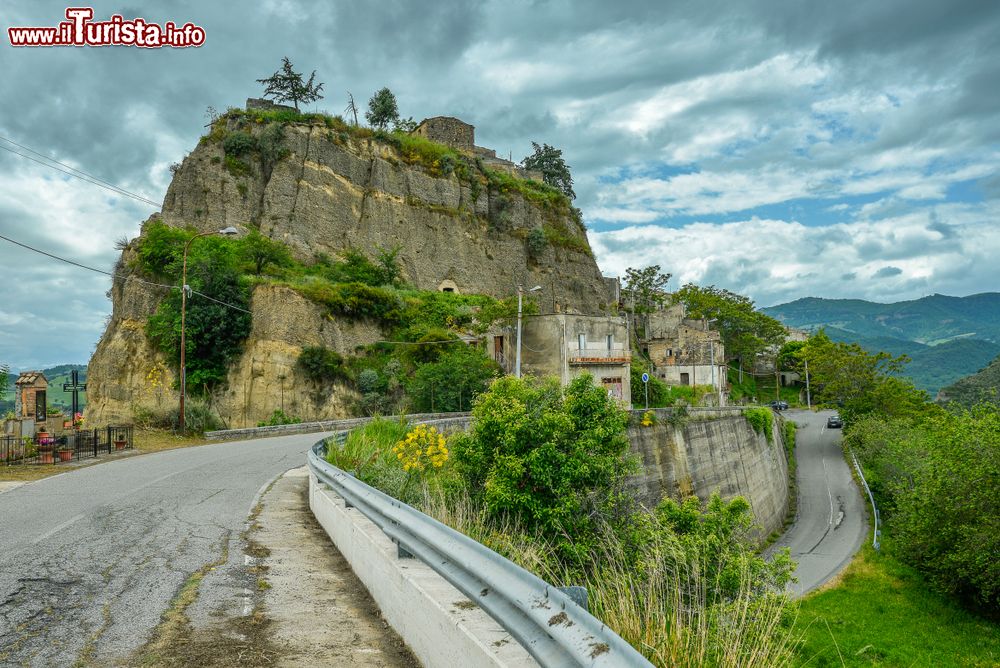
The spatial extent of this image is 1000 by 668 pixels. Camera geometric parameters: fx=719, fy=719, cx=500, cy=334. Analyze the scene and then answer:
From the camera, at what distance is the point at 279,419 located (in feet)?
117

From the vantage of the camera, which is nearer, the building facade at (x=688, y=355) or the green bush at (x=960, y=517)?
the green bush at (x=960, y=517)

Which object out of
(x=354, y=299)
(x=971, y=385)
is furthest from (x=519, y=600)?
(x=971, y=385)

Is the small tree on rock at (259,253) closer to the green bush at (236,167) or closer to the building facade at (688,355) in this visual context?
the green bush at (236,167)

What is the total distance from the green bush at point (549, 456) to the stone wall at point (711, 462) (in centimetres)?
1265

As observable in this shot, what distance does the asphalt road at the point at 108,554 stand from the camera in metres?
5.20

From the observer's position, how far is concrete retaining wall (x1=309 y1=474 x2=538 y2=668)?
142 inches

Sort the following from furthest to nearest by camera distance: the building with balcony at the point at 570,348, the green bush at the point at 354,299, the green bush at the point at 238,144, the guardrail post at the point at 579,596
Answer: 1. the green bush at the point at 238,144
2. the building with balcony at the point at 570,348
3. the green bush at the point at 354,299
4. the guardrail post at the point at 579,596

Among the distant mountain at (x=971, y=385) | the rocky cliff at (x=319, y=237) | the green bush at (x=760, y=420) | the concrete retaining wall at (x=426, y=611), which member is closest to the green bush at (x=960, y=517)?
the green bush at (x=760, y=420)

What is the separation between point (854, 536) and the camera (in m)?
36.5

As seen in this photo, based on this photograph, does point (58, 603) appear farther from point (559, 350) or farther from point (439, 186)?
point (439, 186)

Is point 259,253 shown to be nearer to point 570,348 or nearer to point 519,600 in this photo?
point 570,348

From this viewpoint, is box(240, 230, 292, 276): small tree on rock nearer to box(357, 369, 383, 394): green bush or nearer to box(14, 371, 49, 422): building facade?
box(357, 369, 383, 394): green bush

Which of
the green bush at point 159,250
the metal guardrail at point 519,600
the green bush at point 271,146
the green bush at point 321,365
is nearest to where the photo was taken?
the metal guardrail at point 519,600

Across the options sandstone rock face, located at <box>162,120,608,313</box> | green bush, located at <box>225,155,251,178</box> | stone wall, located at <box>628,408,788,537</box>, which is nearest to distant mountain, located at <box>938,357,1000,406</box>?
sandstone rock face, located at <box>162,120,608,313</box>
